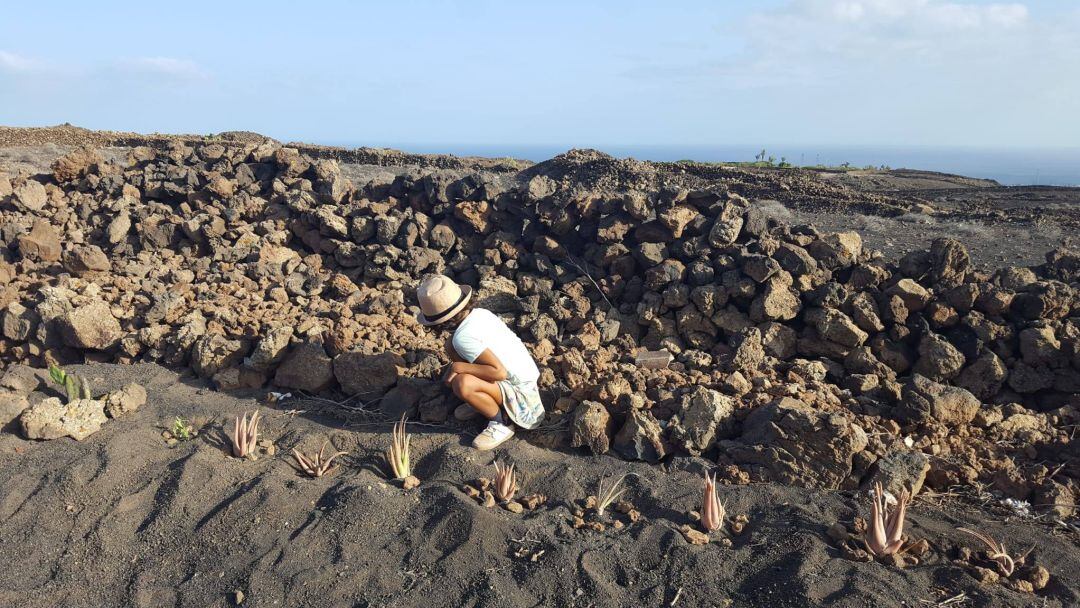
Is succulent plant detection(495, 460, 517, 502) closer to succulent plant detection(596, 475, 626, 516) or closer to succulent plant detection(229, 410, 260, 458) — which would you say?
succulent plant detection(596, 475, 626, 516)

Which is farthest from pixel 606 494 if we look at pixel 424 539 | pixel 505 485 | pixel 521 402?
pixel 424 539

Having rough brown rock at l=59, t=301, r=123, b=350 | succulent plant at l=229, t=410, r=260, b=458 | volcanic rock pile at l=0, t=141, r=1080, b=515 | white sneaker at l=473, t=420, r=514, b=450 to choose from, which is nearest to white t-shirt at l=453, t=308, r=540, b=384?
white sneaker at l=473, t=420, r=514, b=450

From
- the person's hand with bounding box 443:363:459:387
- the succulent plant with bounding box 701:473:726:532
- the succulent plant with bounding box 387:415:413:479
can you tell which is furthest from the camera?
the person's hand with bounding box 443:363:459:387

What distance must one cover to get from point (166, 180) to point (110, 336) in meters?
3.80

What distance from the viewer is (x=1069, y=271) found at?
5.76 metres

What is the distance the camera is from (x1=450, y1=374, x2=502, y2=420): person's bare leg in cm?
434

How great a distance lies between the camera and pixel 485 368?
4348 mm

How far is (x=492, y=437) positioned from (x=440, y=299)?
1.00m

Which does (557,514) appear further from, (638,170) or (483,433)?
(638,170)

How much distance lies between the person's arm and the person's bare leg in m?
0.03

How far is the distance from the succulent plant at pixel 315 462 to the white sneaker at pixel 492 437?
0.96 meters

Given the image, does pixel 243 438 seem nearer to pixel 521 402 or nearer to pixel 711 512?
pixel 521 402

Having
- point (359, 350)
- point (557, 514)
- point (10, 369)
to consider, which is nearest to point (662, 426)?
point (557, 514)

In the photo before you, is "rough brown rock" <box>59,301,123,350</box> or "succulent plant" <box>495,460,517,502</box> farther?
"rough brown rock" <box>59,301,123,350</box>
